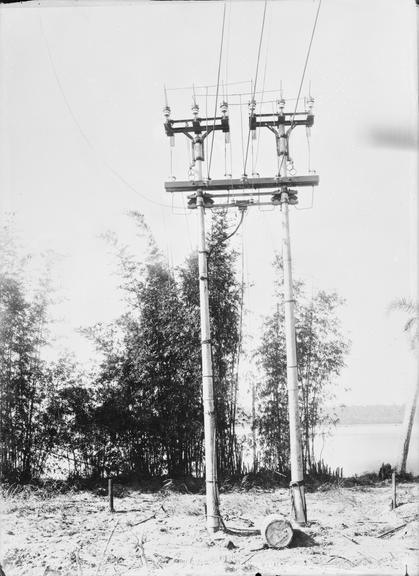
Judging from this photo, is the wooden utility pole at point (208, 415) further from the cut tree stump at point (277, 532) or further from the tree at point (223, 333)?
the tree at point (223, 333)

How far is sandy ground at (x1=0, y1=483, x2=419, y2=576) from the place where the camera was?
231 inches

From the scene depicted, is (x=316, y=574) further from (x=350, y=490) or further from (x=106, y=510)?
(x=350, y=490)

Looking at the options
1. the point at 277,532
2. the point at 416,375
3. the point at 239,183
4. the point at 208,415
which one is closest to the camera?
the point at 277,532

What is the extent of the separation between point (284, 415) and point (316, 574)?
5.32 m

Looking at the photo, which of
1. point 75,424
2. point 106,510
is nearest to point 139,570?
point 106,510

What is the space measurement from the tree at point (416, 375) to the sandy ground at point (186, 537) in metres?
2.80

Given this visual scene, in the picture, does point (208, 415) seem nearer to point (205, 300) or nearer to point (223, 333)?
point (205, 300)

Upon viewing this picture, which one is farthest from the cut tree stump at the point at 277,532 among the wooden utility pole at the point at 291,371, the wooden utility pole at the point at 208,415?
the wooden utility pole at the point at 208,415

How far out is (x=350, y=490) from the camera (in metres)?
10.3

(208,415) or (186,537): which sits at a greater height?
(208,415)

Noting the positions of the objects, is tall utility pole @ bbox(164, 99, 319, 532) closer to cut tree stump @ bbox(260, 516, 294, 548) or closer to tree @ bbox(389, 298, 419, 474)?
cut tree stump @ bbox(260, 516, 294, 548)

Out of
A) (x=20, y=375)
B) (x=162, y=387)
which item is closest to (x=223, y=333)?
(x=162, y=387)

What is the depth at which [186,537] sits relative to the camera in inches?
271

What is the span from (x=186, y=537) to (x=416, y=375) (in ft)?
26.1
